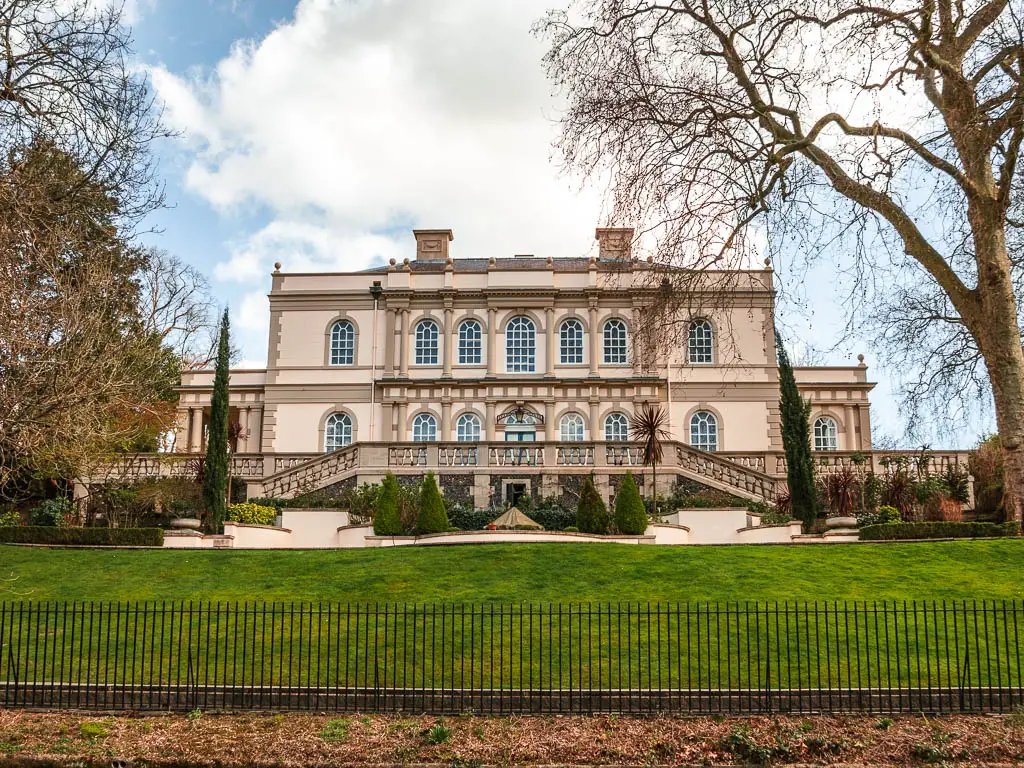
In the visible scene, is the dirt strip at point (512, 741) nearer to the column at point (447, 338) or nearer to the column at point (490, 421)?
the column at point (490, 421)

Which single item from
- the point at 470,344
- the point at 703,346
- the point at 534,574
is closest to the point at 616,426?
the point at 703,346

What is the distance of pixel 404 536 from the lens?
75.3ft

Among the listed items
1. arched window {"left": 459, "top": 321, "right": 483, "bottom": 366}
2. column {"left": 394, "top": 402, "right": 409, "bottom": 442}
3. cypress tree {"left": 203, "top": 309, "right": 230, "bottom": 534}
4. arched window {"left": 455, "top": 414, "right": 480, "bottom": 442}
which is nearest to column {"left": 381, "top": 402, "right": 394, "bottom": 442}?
column {"left": 394, "top": 402, "right": 409, "bottom": 442}

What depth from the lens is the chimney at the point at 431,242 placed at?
1767 inches

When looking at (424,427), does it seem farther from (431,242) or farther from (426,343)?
(431,242)

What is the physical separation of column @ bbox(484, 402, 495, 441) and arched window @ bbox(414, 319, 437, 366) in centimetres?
311

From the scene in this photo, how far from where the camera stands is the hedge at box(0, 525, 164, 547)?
21.1m

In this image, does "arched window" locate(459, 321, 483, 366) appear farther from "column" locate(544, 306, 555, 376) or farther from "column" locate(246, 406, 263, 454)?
"column" locate(246, 406, 263, 454)

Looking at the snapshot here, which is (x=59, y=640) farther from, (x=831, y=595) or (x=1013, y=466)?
A: (x=1013, y=466)

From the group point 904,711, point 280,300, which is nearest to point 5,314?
point 904,711

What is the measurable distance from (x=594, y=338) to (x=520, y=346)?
3031 millimetres

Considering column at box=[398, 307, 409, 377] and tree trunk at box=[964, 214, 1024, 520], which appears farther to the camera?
column at box=[398, 307, 409, 377]

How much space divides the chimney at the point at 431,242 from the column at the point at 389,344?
4.81m

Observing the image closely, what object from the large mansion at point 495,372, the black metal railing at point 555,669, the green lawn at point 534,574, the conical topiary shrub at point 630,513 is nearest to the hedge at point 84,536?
the green lawn at point 534,574
